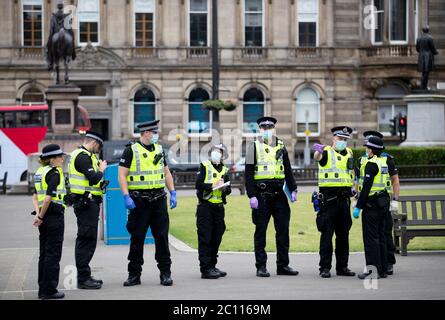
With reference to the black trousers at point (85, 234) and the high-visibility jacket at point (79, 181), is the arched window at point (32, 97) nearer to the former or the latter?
the high-visibility jacket at point (79, 181)

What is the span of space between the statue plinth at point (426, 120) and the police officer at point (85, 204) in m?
30.3

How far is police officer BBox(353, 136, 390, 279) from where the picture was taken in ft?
54.7

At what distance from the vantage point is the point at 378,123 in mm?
60375

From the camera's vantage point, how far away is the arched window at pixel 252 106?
6019 centimetres

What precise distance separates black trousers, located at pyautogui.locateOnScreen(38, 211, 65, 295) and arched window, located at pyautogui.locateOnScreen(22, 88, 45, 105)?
43.7m

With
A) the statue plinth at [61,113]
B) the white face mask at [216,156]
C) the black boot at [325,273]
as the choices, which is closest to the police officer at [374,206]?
the black boot at [325,273]

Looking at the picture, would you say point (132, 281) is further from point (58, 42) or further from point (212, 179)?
point (58, 42)

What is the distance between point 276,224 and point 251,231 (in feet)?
23.9

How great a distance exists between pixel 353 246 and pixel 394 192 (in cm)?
337

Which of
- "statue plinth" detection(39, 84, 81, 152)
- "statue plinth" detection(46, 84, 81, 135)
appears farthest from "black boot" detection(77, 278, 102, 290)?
"statue plinth" detection(46, 84, 81, 135)

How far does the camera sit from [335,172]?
675 inches

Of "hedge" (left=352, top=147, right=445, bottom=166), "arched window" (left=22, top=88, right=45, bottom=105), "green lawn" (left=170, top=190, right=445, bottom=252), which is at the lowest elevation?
"green lawn" (left=170, top=190, right=445, bottom=252)

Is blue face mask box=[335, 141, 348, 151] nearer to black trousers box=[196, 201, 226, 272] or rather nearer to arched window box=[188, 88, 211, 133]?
black trousers box=[196, 201, 226, 272]
